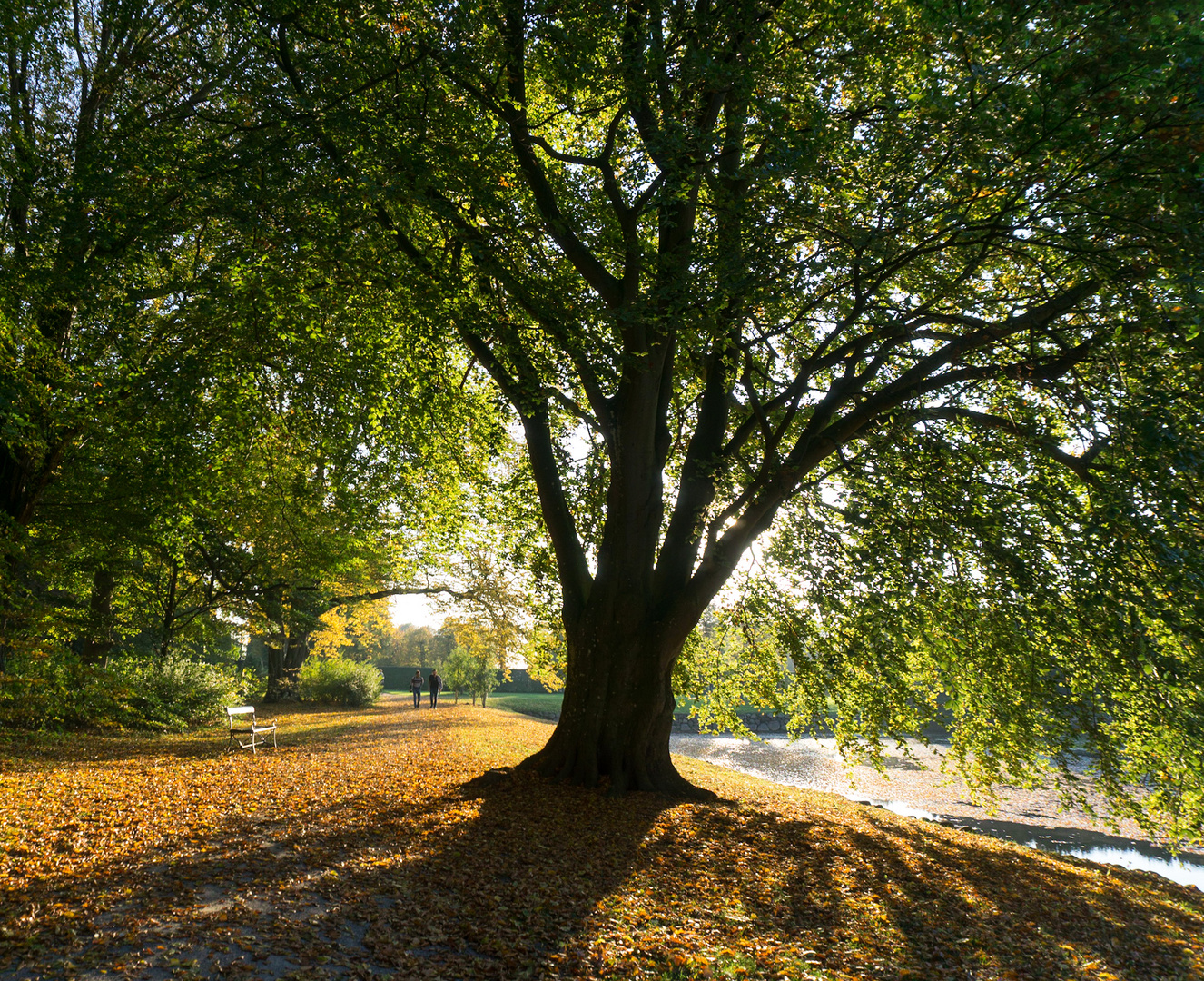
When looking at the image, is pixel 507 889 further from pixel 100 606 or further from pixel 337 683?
pixel 337 683

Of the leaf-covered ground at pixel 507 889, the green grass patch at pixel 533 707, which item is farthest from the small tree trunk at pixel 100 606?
the green grass patch at pixel 533 707

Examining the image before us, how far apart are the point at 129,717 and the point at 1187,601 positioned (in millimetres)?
16749

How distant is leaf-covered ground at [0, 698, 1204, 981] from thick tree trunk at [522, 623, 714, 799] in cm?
53

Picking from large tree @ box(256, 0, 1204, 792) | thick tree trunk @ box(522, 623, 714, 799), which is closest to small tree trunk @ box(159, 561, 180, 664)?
large tree @ box(256, 0, 1204, 792)

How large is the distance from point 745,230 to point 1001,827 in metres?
13.0

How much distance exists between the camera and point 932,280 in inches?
317

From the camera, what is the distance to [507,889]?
18.6 ft

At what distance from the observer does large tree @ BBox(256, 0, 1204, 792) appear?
5.34m

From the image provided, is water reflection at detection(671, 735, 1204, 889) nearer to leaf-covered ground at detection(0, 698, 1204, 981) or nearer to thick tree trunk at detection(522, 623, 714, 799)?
leaf-covered ground at detection(0, 698, 1204, 981)

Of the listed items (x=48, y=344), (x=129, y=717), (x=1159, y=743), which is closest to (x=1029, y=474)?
(x=1159, y=743)

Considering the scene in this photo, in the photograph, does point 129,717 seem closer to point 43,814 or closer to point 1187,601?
point 43,814

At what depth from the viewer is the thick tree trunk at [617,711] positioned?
9.20 meters

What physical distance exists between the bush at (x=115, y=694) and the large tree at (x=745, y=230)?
656 cm

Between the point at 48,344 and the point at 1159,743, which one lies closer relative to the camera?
the point at 1159,743
